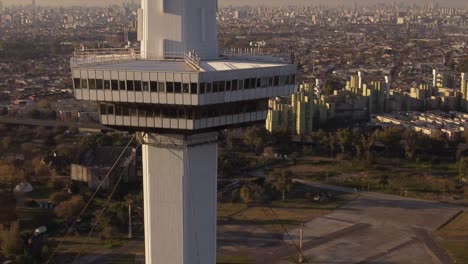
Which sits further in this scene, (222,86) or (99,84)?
(99,84)

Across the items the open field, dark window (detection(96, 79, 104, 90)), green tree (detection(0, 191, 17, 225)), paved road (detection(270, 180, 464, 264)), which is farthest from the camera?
the open field

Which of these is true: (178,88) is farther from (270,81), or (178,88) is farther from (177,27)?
(270,81)

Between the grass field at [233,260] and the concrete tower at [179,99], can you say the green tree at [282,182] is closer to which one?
the grass field at [233,260]

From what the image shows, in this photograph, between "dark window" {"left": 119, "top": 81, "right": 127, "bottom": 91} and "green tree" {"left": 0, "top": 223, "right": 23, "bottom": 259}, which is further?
"green tree" {"left": 0, "top": 223, "right": 23, "bottom": 259}

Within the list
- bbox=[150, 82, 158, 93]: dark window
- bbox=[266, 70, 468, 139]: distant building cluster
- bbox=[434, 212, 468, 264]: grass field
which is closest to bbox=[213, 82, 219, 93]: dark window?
bbox=[150, 82, 158, 93]: dark window

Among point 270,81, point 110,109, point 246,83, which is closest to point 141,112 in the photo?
point 110,109

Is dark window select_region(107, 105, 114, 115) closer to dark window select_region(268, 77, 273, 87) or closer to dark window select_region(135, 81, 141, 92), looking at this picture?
dark window select_region(135, 81, 141, 92)
